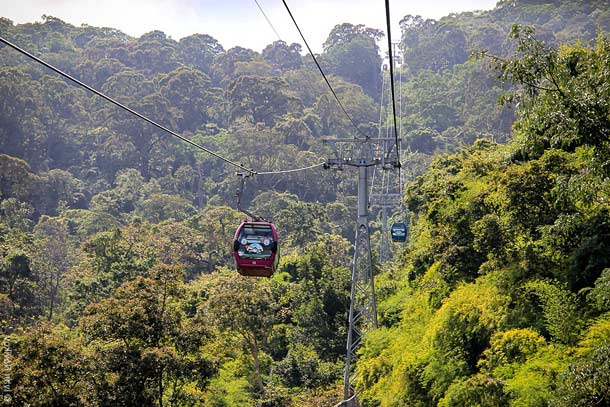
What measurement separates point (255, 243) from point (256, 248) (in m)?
0.10

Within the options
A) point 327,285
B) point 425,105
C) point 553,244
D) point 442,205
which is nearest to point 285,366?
point 327,285

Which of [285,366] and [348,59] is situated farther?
[348,59]

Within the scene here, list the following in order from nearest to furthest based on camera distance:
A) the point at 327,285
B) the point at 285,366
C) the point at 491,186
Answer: the point at 491,186 < the point at 285,366 < the point at 327,285

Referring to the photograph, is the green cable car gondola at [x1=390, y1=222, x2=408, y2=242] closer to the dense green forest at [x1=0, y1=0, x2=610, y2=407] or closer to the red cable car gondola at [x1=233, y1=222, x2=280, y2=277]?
the dense green forest at [x1=0, y1=0, x2=610, y2=407]

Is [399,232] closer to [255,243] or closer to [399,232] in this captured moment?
[399,232]

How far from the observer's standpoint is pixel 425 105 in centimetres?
7931

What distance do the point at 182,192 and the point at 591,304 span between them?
53.9m

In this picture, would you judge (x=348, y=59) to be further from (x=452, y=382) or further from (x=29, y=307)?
(x=452, y=382)

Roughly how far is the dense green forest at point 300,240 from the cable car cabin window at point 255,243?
4.18m

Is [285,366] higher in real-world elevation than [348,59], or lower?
lower

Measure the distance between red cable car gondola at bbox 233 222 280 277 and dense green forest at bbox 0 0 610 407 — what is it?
403 cm

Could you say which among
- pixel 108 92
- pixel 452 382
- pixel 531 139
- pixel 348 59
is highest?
pixel 348 59

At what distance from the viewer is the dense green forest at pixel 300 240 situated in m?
11.6

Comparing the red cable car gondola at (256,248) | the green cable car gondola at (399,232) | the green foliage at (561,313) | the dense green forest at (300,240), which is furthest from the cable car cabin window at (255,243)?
the green cable car gondola at (399,232)
